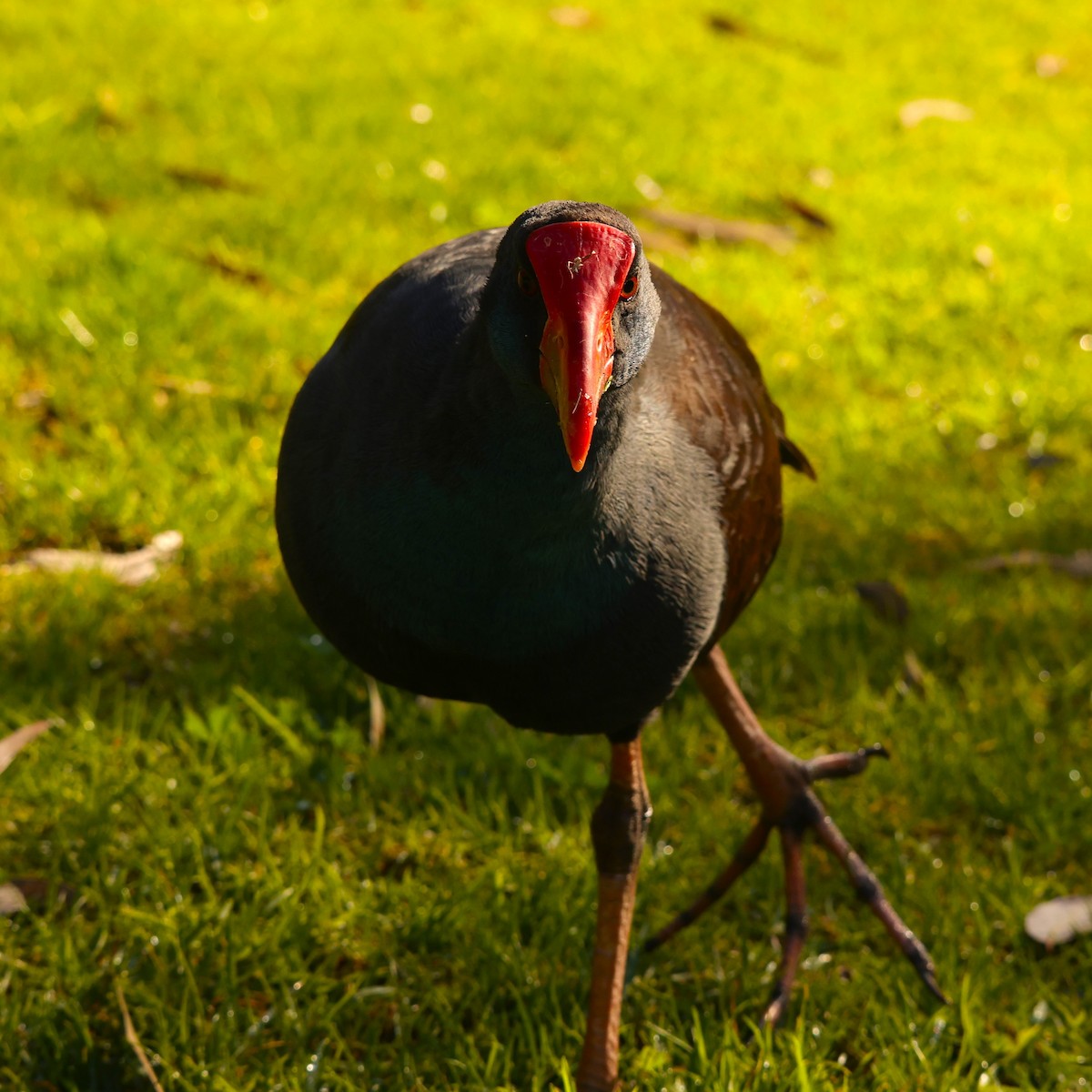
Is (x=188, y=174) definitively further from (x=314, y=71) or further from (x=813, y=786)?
(x=813, y=786)

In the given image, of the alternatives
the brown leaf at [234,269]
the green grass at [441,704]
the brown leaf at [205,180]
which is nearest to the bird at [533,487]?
the green grass at [441,704]

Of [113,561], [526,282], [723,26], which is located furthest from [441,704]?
[723,26]

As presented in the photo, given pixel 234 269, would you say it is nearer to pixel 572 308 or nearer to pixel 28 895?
pixel 28 895

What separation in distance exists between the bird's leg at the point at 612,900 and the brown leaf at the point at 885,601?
1.19 meters

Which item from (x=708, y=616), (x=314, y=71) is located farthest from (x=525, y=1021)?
(x=314, y=71)

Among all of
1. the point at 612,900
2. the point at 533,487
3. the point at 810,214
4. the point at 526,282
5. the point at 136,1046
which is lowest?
the point at 810,214

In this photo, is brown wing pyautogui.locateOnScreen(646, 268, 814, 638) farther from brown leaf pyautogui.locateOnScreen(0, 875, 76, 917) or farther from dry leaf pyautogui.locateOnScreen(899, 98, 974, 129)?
dry leaf pyautogui.locateOnScreen(899, 98, 974, 129)

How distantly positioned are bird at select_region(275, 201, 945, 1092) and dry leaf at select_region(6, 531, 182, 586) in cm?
129

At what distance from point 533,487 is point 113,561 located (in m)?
1.78

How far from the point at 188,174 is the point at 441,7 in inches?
106

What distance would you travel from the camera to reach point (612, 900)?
222 centimetres

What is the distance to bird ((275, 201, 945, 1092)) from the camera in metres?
1.57

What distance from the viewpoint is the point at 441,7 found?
281 inches

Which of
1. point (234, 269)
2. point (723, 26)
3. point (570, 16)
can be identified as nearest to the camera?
point (234, 269)
